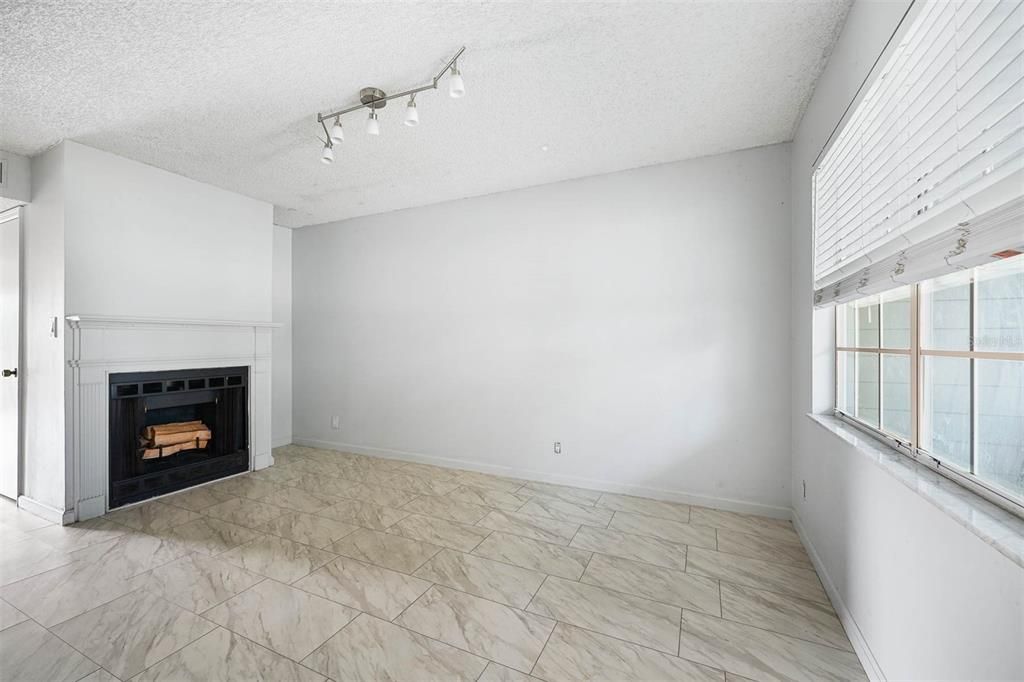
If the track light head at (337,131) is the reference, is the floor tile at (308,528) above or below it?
below

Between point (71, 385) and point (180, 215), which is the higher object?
point (180, 215)

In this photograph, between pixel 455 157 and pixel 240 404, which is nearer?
pixel 455 157

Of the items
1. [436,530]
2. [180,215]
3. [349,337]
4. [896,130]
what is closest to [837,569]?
[896,130]

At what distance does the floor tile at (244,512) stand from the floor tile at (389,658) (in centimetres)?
152

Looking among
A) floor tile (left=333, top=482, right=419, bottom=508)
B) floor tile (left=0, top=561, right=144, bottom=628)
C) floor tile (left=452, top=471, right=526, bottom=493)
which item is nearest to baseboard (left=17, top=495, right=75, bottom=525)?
floor tile (left=0, top=561, right=144, bottom=628)

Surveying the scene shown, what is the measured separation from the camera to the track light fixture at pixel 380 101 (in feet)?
6.74

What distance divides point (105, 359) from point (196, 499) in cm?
125

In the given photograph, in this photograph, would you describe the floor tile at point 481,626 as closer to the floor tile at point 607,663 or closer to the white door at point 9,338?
the floor tile at point 607,663

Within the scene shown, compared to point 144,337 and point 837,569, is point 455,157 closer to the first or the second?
point 144,337

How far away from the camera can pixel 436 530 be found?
2.85 meters

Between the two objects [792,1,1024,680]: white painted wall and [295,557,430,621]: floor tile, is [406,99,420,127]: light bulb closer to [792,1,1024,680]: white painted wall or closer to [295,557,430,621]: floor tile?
[792,1,1024,680]: white painted wall

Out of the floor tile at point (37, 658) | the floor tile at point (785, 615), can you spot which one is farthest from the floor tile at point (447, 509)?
the floor tile at point (37, 658)

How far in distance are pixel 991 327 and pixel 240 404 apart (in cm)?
490

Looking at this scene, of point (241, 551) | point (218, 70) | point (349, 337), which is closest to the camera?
point (218, 70)
